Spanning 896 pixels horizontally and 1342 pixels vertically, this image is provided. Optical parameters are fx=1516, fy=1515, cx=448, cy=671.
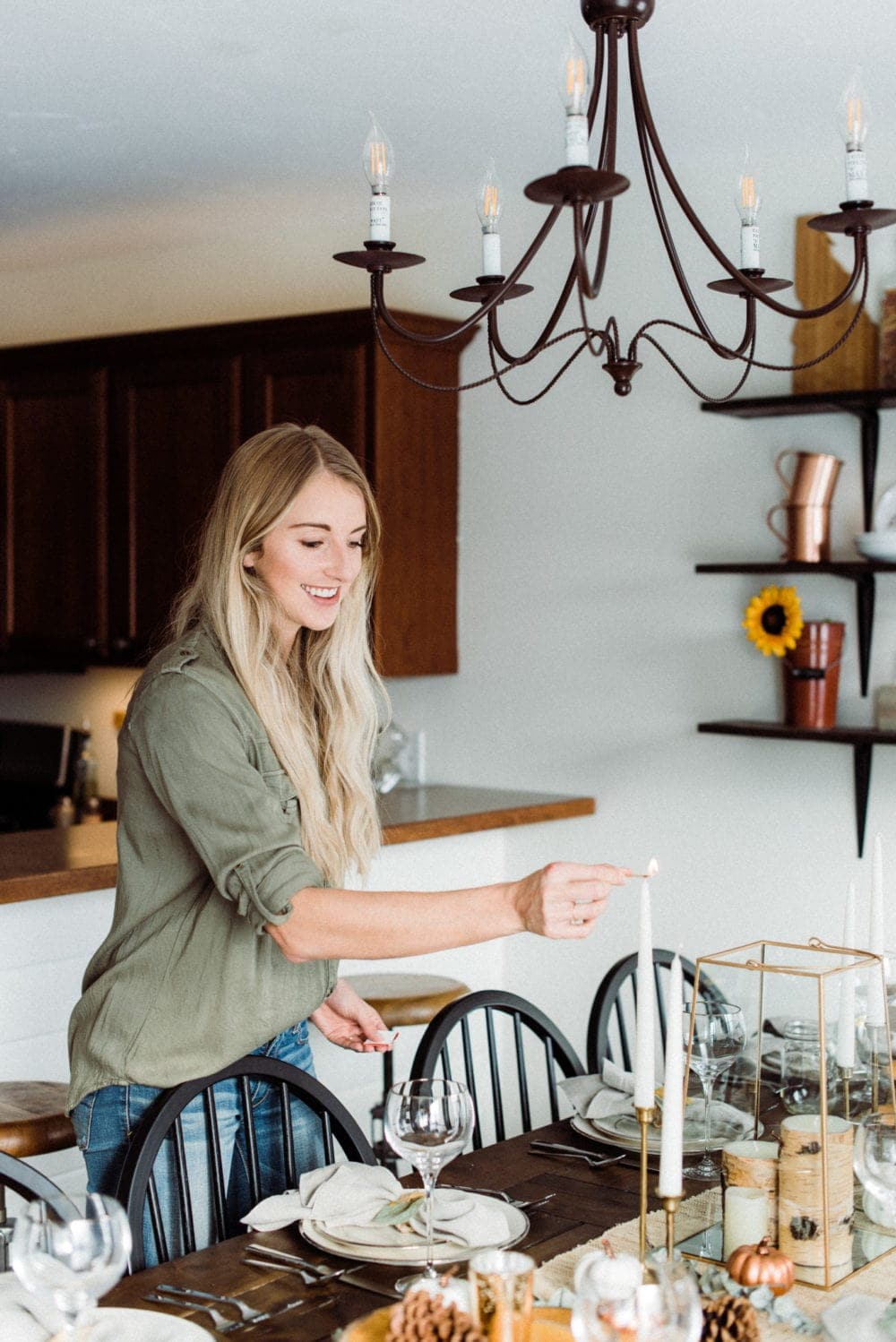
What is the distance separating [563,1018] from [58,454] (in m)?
2.30

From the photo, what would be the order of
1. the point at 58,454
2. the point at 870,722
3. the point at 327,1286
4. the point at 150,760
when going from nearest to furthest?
the point at 327,1286 → the point at 150,760 → the point at 870,722 → the point at 58,454

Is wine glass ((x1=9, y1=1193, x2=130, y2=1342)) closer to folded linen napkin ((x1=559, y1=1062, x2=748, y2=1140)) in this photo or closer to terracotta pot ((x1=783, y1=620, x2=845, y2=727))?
folded linen napkin ((x1=559, y1=1062, x2=748, y2=1140))

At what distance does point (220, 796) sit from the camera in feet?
5.89

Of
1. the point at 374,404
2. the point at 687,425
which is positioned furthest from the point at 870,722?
the point at 374,404

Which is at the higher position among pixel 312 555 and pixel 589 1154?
pixel 312 555

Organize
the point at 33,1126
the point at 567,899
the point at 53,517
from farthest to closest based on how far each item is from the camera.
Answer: the point at 53,517 → the point at 33,1126 → the point at 567,899

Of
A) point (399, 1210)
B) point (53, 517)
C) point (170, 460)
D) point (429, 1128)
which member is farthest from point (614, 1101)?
point (53, 517)

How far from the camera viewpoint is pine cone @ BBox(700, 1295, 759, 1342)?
1.30 m

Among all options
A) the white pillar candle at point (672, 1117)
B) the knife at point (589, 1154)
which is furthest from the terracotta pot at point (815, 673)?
the white pillar candle at point (672, 1117)

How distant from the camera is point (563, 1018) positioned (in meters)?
3.98

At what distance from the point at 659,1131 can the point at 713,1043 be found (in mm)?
205

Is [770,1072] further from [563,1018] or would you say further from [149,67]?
[149,67]

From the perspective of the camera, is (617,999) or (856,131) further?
(617,999)

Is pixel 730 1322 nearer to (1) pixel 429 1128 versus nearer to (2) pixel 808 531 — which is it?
(1) pixel 429 1128
